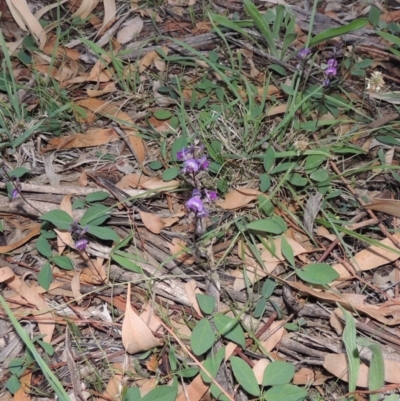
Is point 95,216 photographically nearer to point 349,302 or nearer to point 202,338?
point 202,338

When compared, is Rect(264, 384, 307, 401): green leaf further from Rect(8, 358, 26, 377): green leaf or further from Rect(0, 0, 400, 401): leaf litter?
Rect(8, 358, 26, 377): green leaf

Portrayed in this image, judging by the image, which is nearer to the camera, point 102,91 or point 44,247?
point 44,247

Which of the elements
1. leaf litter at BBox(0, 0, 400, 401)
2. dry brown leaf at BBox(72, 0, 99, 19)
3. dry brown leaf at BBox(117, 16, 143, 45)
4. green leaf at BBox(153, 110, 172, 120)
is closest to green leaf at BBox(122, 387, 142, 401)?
leaf litter at BBox(0, 0, 400, 401)

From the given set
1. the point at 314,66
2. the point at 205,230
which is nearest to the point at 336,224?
the point at 205,230

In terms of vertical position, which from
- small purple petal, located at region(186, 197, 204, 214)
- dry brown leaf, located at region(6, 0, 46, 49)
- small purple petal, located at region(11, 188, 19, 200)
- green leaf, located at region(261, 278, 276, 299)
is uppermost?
dry brown leaf, located at region(6, 0, 46, 49)

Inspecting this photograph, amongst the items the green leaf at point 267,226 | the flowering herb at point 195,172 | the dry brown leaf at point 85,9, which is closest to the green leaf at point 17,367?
the flowering herb at point 195,172

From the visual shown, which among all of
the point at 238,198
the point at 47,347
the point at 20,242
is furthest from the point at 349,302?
the point at 20,242

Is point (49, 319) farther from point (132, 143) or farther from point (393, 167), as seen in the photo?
point (393, 167)
